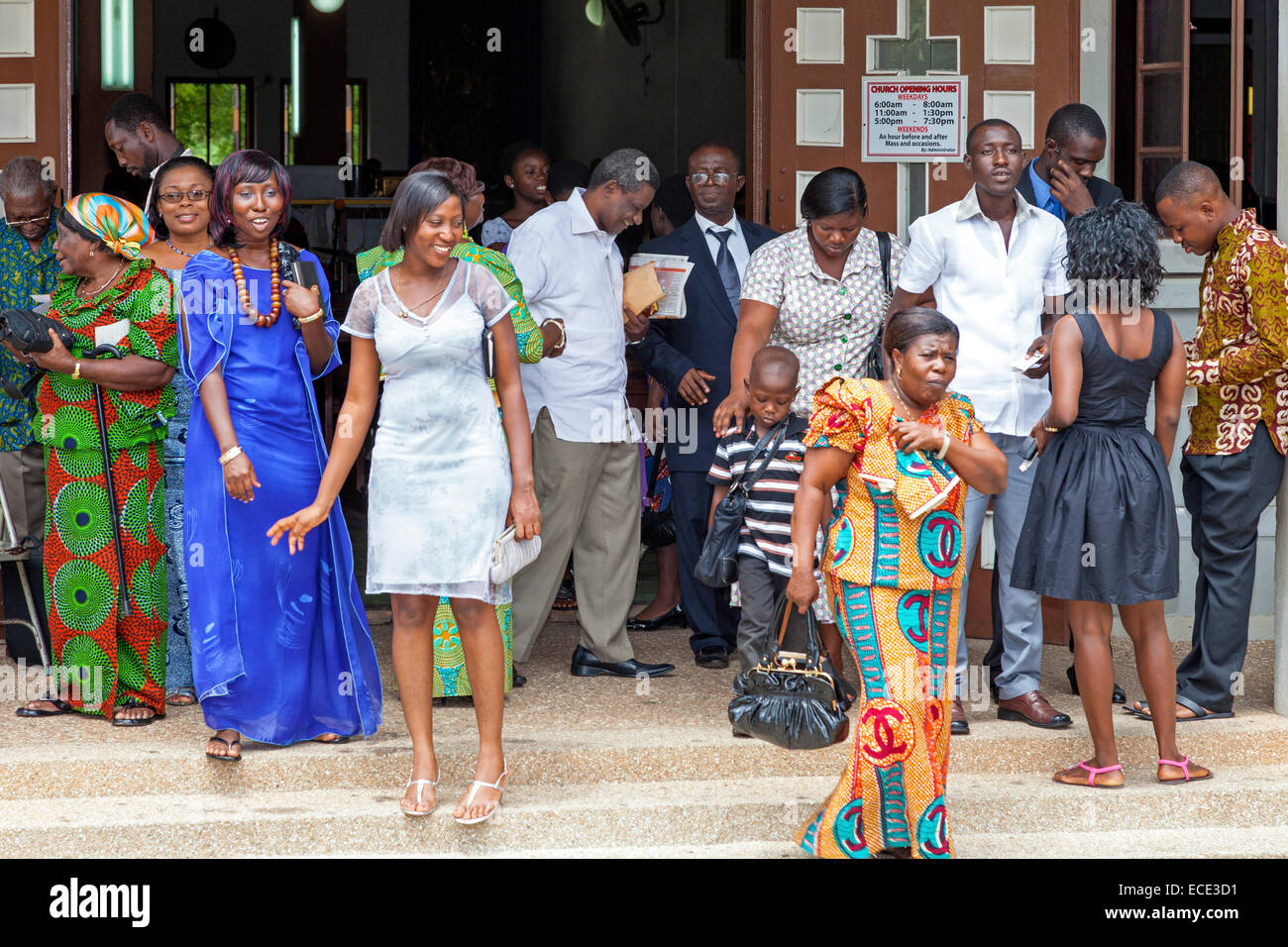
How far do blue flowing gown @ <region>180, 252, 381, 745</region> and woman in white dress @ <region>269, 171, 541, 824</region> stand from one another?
1.52 ft

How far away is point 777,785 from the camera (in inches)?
197

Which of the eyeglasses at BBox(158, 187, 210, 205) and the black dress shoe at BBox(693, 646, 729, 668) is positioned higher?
the eyeglasses at BBox(158, 187, 210, 205)

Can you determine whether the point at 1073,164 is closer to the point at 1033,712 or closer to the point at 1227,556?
the point at 1227,556

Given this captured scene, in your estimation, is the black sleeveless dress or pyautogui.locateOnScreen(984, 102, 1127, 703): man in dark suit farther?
pyautogui.locateOnScreen(984, 102, 1127, 703): man in dark suit

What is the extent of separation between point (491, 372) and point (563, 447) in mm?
1397

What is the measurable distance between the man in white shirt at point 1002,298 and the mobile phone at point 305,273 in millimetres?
2060

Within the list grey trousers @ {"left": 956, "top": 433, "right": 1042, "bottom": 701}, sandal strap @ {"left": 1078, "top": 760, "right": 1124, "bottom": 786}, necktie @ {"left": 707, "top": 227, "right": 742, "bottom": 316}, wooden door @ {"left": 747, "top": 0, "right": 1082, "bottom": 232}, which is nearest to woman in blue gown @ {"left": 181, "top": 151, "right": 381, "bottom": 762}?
necktie @ {"left": 707, "top": 227, "right": 742, "bottom": 316}

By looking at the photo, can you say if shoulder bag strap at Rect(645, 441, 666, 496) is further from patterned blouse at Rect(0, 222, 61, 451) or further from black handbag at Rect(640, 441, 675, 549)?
patterned blouse at Rect(0, 222, 61, 451)

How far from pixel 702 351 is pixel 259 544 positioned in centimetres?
213

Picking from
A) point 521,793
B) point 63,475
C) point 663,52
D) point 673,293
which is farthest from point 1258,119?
point 663,52

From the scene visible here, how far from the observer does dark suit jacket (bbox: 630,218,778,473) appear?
20.3 feet

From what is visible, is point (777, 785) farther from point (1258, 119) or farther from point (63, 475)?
point (1258, 119)

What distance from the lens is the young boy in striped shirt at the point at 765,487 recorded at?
17.1 ft

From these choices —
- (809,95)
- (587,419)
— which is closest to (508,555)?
(587,419)
